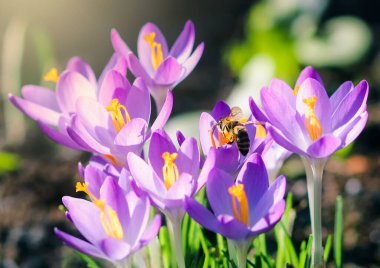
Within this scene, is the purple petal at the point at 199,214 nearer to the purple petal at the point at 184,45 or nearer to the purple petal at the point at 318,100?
the purple petal at the point at 318,100

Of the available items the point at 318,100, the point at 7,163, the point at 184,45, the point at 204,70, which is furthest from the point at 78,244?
the point at 204,70

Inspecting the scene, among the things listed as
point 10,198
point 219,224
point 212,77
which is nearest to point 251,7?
point 212,77

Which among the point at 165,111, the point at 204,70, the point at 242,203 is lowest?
the point at 204,70

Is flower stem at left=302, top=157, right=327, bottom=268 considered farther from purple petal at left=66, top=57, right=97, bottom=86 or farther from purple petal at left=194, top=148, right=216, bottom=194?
purple petal at left=66, top=57, right=97, bottom=86

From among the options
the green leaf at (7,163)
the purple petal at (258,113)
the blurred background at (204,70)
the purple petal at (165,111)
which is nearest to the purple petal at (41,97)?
the purple petal at (165,111)

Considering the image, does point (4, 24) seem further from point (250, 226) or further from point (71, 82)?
point (250, 226)

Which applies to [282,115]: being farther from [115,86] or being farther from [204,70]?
[204,70]
